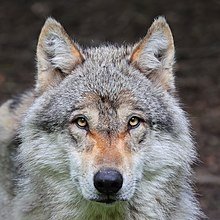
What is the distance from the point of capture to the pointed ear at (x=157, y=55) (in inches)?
300

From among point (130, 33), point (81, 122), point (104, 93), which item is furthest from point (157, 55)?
point (130, 33)

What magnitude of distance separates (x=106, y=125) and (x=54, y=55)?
103cm

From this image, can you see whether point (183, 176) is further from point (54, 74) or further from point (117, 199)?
point (54, 74)

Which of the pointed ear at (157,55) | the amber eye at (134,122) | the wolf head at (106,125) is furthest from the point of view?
the pointed ear at (157,55)

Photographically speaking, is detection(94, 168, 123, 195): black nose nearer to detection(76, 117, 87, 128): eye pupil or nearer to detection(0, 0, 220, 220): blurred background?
detection(76, 117, 87, 128): eye pupil

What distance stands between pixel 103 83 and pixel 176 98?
2.80 feet

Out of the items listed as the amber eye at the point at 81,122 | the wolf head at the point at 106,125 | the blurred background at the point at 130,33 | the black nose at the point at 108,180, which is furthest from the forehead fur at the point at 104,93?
the blurred background at the point at 130,33

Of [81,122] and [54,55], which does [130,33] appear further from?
[81,122]

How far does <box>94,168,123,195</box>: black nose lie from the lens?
6.69m

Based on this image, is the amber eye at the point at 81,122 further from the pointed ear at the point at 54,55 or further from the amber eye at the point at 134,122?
the pointed ear at the point at 54,55

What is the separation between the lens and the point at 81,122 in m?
7.25

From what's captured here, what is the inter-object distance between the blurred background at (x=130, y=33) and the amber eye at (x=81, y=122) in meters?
5.66

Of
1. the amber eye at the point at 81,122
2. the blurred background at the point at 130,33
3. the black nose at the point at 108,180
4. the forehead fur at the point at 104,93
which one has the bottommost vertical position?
the black nose at the point at 108,180

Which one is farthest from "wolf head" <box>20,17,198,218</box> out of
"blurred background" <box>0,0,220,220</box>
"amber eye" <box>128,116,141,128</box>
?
"blurred background" <box>0,0,220,220</box>
